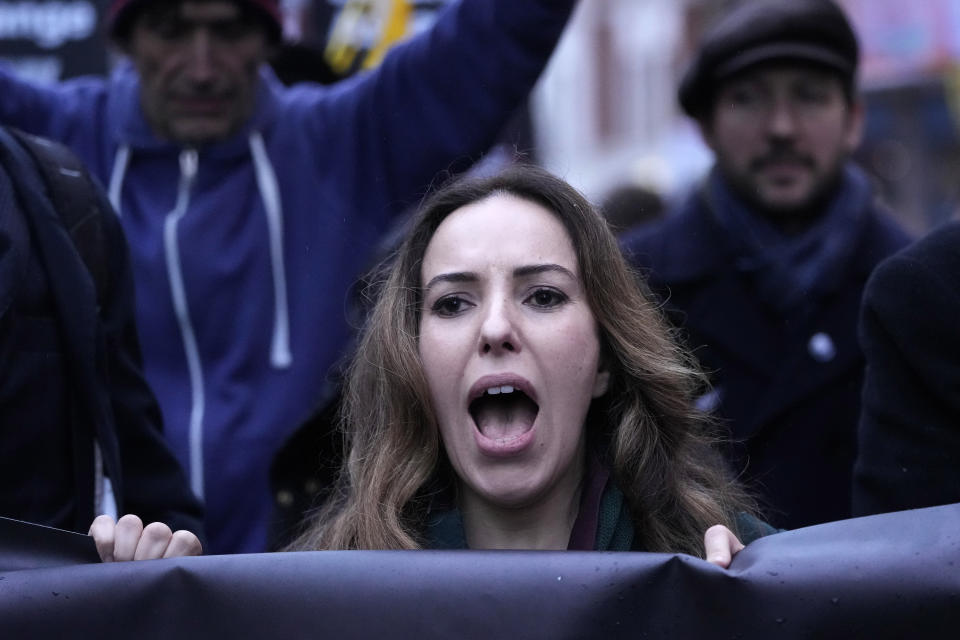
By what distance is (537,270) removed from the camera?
111 inches

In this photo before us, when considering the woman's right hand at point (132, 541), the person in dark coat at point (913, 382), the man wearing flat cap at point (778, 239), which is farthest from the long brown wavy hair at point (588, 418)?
the man wearing flat cap at point (778, 239)

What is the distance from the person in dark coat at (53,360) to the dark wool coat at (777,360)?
1.47 meters

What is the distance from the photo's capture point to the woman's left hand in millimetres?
2275

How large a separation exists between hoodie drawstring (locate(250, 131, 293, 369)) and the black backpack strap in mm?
839

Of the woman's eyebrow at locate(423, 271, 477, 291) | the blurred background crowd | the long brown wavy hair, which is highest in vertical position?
the woman's eyebrow at locate(423, 271, 477, 291)

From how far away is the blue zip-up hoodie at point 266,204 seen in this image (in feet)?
12.1

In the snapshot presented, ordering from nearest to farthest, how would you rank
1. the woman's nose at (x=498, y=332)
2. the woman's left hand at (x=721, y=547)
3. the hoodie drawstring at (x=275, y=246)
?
the woman's left hand at (x=721, y=547), the woman's nose at (x=498, y=332), the hoodie drawstring at (x=275, y=246)

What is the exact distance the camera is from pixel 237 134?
4000 mm

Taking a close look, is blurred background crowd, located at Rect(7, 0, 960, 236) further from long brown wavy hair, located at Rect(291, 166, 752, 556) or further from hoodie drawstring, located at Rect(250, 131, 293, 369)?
hoodie drawstring, located at Rect(250, 131, 293, 369)

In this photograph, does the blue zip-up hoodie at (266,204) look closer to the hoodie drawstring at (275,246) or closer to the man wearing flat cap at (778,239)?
the hoodie drawstring at (275,246)

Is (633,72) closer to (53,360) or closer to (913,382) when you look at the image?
(913,382)

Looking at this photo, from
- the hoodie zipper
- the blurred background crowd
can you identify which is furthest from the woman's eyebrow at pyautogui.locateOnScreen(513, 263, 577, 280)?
the hoodie zipper

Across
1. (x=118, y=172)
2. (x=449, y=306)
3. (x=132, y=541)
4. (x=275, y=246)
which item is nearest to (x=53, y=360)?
(x=132, y=541)

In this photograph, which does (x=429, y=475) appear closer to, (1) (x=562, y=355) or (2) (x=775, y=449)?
(1) (x=562, y=355)
